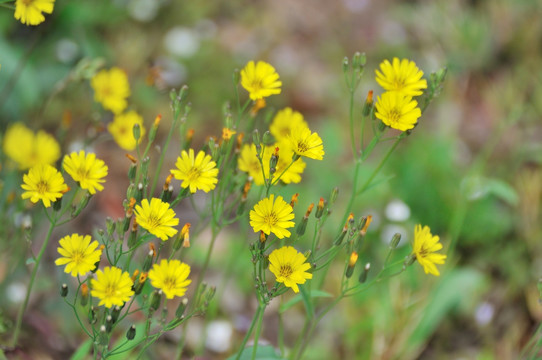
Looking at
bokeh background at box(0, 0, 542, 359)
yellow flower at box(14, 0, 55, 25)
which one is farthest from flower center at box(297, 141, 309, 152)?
bokeh background at box(0, 0, 542, 359)

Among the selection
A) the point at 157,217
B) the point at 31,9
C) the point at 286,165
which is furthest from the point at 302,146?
the point at 31,9

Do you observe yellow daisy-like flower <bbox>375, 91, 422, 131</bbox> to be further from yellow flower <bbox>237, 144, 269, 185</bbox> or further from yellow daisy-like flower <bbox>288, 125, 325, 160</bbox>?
yellow flower <bbox>237, 144, 269, 185</bbox>

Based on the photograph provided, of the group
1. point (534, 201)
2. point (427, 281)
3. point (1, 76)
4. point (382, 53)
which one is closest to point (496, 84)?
point (382, 53)

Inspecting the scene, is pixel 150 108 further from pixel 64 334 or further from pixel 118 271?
pixel 118 271

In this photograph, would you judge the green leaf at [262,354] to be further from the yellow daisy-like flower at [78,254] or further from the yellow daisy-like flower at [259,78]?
the yellow daisy-like flower at [259,78]

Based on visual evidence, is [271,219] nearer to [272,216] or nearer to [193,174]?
[272,216]

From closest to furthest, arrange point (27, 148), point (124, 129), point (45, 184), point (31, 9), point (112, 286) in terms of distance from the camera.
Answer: point (112, 286) → point (45, 184) → point (31, 9) → point (124, 129) → point (27, 148)
